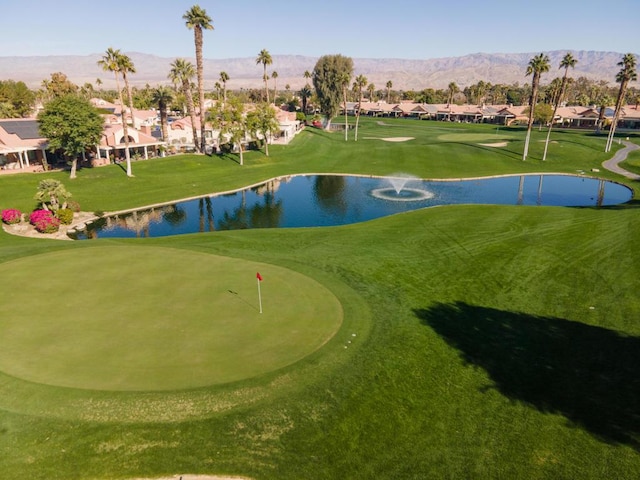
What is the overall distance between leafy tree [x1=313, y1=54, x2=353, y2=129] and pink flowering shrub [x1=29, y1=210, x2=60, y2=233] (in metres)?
91.0

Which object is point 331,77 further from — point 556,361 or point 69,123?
point 556,361

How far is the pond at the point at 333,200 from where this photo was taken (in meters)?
46.0

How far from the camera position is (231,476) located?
11.8m

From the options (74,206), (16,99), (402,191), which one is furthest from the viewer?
(16,99)

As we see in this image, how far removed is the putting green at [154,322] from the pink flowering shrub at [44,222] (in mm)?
16338

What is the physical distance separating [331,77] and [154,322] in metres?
111

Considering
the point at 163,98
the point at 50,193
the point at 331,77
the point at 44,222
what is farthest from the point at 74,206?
the point at 331,77

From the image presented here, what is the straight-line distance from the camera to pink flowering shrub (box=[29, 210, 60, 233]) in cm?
3906

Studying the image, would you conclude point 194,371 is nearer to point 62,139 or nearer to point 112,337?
point 112,337

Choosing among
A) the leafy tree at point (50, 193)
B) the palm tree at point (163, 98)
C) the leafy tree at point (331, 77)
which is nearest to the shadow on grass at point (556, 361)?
the leafy tree at point (50, 193)

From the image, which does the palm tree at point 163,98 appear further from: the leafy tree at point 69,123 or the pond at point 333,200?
the pond at point 333,200

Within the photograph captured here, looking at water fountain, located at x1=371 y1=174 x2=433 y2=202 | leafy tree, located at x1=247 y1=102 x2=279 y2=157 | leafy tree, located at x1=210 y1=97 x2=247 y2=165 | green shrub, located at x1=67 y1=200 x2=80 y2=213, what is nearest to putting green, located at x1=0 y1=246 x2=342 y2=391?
green shrub, located at x1=67 y1=200 x2=80 y2=213

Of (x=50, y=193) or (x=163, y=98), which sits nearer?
(x=50, y=193)

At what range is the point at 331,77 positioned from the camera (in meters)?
117
